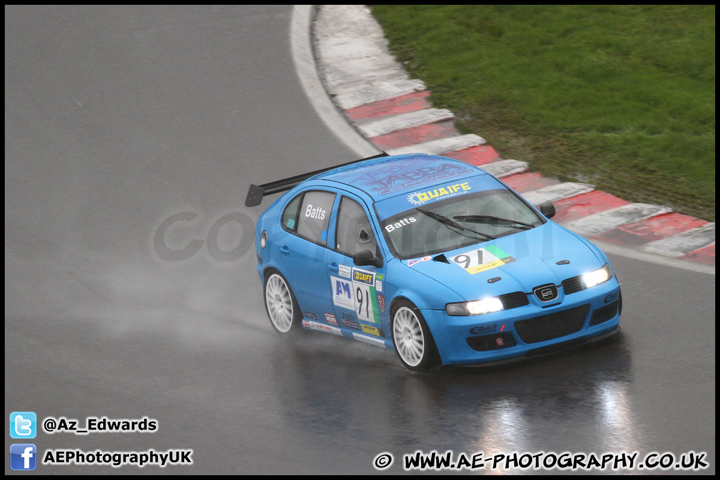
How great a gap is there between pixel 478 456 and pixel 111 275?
6.00 metres

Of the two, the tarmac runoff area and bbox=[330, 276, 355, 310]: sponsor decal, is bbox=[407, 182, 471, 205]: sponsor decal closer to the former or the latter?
bbox=[330, 276, 355, 310]: sponsor decal

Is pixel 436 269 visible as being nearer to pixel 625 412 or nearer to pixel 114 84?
pixel 625 412

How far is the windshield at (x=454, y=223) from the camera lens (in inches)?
339

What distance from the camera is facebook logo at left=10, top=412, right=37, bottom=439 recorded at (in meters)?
7.80

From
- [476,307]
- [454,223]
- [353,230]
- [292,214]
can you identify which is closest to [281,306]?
[292,214]

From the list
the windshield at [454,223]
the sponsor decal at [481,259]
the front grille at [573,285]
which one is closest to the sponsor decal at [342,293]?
the windshield at [454,223]

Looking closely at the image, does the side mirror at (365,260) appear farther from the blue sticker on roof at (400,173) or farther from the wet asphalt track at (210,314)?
the wet asphalt track at (210,314)

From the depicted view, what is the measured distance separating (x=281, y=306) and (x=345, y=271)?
1.19 meters

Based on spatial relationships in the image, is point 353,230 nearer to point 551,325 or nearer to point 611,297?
point 551,325

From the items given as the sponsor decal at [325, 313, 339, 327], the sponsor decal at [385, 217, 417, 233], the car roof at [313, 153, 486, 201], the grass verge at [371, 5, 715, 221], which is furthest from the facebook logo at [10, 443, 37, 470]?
the grass verge at [371, 5, 715, 221]

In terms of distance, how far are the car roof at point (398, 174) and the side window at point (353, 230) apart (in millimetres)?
195

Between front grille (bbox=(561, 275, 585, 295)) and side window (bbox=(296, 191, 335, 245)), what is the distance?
7.78 ft

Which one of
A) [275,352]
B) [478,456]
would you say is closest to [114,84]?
[275,352]

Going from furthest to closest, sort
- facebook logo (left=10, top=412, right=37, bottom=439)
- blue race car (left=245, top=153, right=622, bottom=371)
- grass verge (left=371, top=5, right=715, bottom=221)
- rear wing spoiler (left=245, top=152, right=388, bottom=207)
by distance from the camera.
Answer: grass verge (left=371, top=5, right=715, bottom=221) < rear wing spoiler (left=245, top=152, right=388, bottom=207) < blue race car (left=245, top=153, right=622, bottom=371) < facebook logo (left=10, top=412, right=37, bottom=439)
